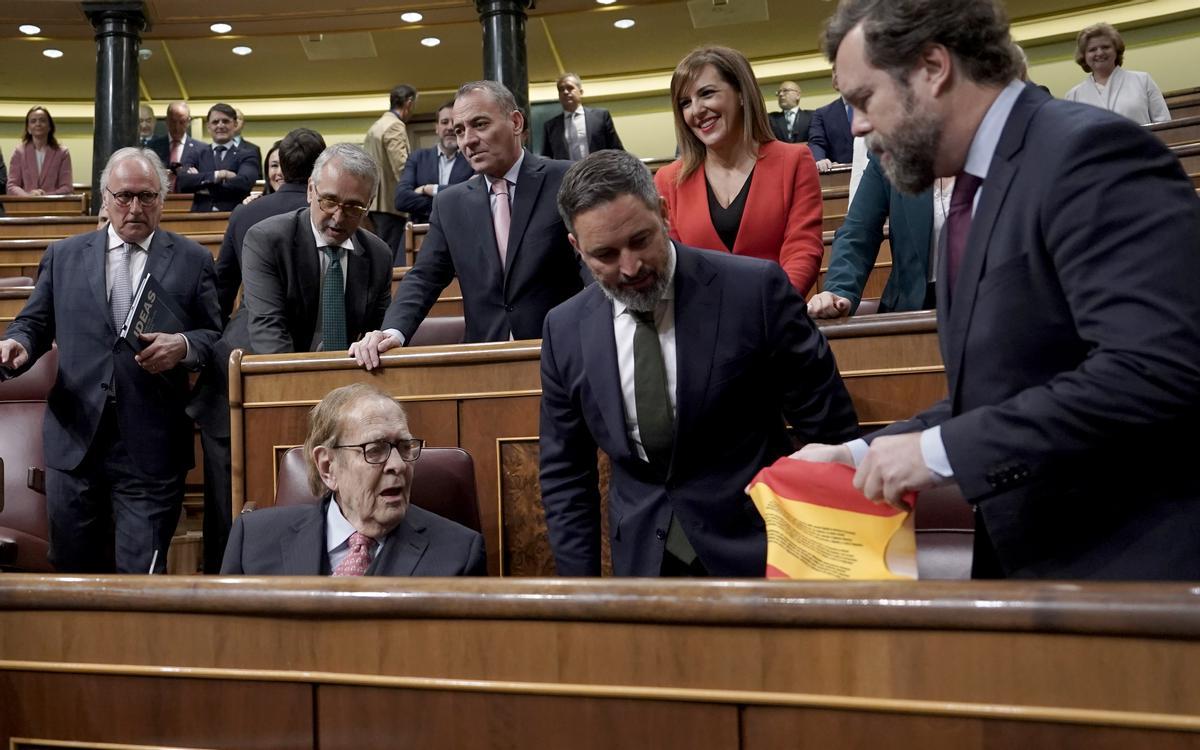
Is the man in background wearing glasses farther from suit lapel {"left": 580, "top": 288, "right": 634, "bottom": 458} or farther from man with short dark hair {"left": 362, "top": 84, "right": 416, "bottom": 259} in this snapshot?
man with short dark hair {"left": 362, "top": 84, "right": 416, "bottom": 259}

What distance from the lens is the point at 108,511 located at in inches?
97.7

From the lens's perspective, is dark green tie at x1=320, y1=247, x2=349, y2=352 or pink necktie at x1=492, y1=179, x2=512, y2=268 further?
dark green tie at x1=320, y1=247, x2=349, y2=352

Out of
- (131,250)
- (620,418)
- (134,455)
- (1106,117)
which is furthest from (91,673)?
(131,250)

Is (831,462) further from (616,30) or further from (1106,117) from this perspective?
(616,30)

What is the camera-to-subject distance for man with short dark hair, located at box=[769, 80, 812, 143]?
6.05 m

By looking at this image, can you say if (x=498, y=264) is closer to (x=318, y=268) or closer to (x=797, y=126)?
(x=318, y=268)

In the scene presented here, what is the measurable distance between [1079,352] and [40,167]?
7.09 m

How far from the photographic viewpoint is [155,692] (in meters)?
1.15

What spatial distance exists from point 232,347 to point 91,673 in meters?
1.53

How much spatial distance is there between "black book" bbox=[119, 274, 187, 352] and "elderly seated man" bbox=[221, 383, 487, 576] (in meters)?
0.76

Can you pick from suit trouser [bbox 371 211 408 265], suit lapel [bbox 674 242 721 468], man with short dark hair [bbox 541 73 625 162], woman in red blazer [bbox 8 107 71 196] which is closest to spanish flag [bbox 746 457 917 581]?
suit lapel [bbox 674 242 721 468]

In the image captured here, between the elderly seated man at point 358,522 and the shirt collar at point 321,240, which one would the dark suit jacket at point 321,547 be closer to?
the elderly seated man at point 358,522

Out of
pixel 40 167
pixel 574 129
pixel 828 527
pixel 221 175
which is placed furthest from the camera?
pixel 40 167

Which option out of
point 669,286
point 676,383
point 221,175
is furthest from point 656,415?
point 221,175
